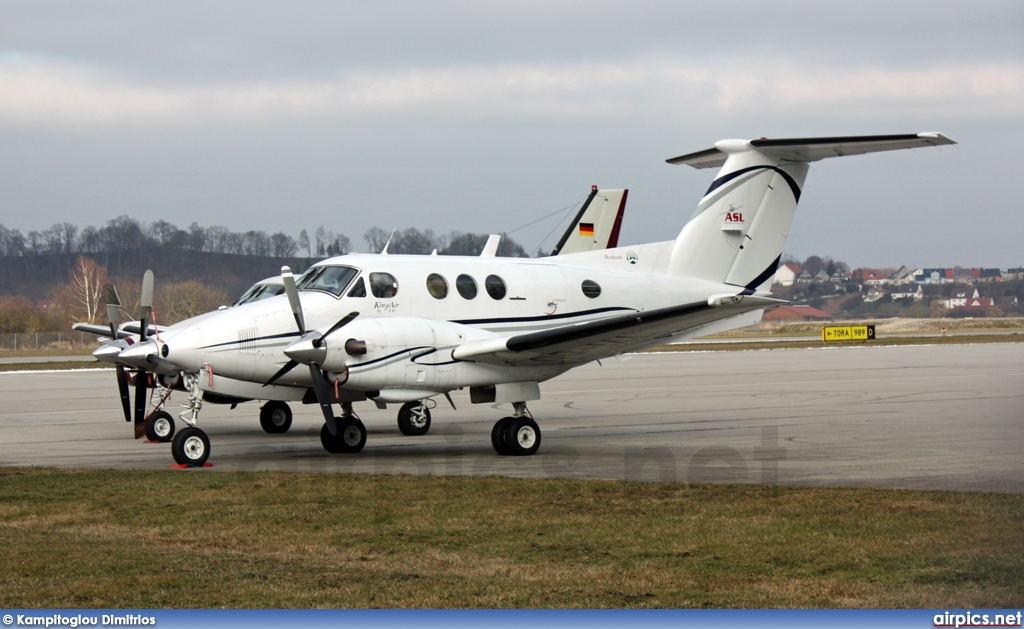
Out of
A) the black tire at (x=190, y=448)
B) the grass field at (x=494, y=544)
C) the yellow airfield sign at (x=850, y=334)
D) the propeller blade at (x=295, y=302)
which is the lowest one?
the grass field at (x=494, y=544)

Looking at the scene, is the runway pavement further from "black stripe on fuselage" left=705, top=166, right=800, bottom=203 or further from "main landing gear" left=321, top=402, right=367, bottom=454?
"black stripe on fuselage" left=705, top=166, right=800, bottom=203

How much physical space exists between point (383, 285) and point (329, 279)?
0.83 meters

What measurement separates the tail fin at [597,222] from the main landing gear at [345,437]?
1741 cm

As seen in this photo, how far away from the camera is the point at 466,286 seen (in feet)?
53.1

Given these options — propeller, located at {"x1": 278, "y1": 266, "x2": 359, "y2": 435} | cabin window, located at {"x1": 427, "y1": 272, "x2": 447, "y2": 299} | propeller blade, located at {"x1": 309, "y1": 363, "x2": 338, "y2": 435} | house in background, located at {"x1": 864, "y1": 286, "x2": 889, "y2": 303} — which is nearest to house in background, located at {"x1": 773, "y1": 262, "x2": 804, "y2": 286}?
house in background, located at {"x1": 864, "y1": 286, "x2": 889, "y2": 303}

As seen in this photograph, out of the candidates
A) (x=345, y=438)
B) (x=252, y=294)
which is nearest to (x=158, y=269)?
(x=252, y=294)

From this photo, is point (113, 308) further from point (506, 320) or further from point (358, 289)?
point (506, 320)

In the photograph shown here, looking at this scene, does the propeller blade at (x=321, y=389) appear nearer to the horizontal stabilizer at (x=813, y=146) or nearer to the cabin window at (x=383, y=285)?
the cabin window at (x=383, y=285)

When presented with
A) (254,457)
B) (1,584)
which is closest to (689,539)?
(1,584)

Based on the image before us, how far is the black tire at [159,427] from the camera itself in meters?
17.5

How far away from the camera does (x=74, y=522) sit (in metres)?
9.81

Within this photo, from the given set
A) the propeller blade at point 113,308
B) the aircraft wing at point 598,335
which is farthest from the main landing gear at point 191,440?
the propeller blade at point 113,308

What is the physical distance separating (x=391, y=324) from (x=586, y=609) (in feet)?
27.6

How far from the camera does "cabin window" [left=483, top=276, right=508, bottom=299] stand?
16312 millimetres
